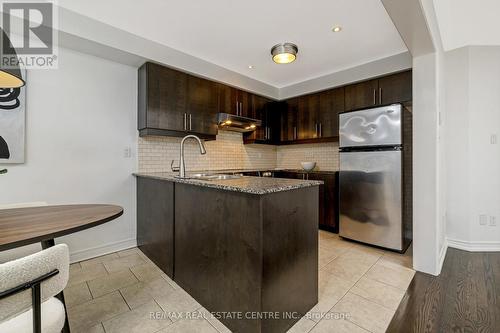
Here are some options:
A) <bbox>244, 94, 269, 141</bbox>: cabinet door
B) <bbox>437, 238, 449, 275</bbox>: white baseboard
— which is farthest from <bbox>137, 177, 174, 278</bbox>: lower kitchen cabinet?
<bbox>437, 238, 449, 275</bbox>: white baseboard

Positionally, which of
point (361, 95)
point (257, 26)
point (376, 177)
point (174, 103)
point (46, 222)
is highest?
point (257, 26)

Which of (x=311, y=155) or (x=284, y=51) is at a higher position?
(x=284, y=51)

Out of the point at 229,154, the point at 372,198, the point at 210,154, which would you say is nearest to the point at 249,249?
the point at 372,198

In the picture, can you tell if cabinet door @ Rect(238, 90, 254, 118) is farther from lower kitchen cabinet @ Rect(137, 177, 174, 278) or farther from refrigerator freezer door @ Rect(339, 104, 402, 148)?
lower kitchen cabinet @ Rect(137, 177, 174, 278)

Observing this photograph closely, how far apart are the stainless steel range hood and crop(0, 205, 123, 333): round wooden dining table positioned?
7.42 feet

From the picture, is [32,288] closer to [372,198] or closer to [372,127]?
[372,198]

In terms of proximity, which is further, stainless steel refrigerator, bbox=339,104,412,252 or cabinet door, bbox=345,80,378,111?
cabinet door, bbox=345,80,378,111

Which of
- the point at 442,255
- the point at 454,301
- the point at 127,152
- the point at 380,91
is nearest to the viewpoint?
the point at 454,301

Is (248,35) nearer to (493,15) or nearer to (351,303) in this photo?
(493,15)

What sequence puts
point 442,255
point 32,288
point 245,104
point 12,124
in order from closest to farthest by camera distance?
point 32,288
point 12,124
point 442,255
point 245,104

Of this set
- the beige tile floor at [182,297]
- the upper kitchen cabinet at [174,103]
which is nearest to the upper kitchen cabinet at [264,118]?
the upper kitchen cabinet at [174,103]

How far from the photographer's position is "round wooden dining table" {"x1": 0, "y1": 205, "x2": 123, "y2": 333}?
0.98 metres

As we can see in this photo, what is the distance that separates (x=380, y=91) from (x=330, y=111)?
778mm

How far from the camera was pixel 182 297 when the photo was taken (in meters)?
1.89
